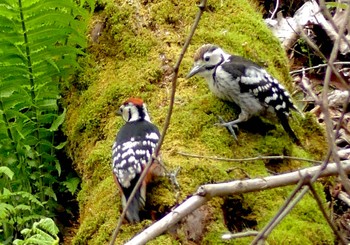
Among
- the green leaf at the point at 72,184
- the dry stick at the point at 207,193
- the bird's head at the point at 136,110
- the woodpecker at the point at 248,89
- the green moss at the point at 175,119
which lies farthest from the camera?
the green leaf at the point at 72,184

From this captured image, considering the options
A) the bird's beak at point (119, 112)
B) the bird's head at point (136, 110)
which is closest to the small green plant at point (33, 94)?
the bird's beak at point (119, 112)

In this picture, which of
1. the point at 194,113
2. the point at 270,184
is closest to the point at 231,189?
the point at 270,184

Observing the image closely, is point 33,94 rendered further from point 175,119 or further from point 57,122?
point 175,119

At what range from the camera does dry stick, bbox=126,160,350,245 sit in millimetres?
2559

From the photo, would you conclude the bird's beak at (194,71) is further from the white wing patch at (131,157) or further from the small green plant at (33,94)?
the small green plant at (33,94)

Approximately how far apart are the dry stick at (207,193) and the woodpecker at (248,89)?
200 centimetres

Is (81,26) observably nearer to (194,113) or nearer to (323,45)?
(194,113)

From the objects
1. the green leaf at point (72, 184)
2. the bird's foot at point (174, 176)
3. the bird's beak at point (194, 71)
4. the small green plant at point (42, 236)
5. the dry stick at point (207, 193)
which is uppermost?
the dry stick at point (207, 193)

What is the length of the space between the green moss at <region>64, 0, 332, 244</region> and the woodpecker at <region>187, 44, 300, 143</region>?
0.12 meters

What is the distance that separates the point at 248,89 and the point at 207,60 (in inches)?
13.5

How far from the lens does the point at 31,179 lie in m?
5.61

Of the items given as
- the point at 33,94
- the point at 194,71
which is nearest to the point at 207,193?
the point at 194,71

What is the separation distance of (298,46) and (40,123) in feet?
9.69

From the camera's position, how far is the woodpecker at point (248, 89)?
4746mm
